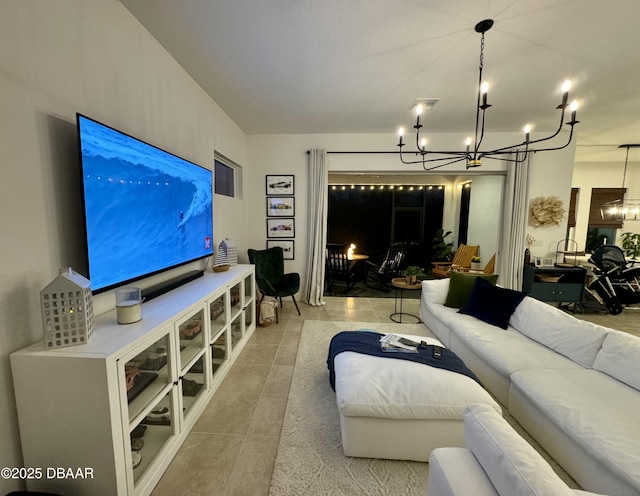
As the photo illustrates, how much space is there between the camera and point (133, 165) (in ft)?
5.47

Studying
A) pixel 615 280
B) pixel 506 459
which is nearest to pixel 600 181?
pixel 615 280

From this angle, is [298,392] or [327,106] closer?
[298,392]

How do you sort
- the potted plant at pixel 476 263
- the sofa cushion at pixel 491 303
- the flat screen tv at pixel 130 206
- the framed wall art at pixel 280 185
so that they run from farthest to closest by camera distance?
the potted plant at pixel 476 263, the framed wall art at pixel 280 185, the sofa cushion at pixel 491 303, the flat screen tv at pixel 130 206

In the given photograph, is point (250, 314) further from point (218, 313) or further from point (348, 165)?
point (348, 165)

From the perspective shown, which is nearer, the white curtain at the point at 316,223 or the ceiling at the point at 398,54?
the ceiling at the point at 398,54

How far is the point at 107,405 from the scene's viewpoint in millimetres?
1106

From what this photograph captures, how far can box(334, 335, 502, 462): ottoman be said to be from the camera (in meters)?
1.53

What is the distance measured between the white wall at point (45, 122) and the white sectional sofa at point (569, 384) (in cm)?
264

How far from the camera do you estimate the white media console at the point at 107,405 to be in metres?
1.10

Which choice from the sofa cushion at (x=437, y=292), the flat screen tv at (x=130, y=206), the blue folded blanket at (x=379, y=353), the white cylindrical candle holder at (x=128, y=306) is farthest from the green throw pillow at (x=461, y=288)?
the white cylindrical candle holder at (x=128, y=306)

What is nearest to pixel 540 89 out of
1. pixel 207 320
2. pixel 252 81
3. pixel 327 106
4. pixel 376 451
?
pixel 327 106

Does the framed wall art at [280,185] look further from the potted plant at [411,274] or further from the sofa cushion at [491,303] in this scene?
the sofa cushion at [491,303]

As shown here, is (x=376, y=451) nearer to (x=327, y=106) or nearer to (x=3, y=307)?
(x=3, y=307)

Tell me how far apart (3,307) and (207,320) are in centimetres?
108
